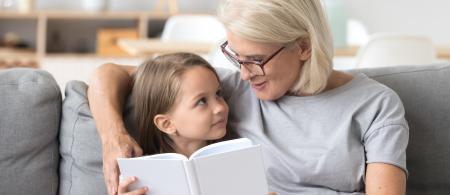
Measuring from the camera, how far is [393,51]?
309 centimetres

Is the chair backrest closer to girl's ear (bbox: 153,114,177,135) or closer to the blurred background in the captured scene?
the blurred background

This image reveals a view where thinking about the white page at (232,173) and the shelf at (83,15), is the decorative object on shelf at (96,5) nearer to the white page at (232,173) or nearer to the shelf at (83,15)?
the shelf at (83,15)

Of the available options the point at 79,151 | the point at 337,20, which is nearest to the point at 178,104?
the point at 79,151

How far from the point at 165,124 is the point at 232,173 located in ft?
1.30

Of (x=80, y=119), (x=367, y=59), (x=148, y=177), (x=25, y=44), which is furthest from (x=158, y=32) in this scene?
(x=148, y=177)

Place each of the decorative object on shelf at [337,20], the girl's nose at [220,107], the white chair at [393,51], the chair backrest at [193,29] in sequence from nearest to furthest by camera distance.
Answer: the girl's nose at [220,107] → the white chair at [393,51] → the decorative object on shelf at [337,20] → the chair backrest at [193,29]

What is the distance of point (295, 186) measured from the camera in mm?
Result: 1664

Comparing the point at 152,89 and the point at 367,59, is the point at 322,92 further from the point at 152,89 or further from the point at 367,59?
the point at 367,59

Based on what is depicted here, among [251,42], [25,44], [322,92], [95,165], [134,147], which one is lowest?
[25,44]

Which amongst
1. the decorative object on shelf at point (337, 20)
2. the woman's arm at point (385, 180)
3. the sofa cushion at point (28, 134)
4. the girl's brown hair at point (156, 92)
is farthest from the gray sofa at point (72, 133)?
the decorative object on shelf at point (337, 20)

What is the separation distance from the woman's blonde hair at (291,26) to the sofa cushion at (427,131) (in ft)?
0.96

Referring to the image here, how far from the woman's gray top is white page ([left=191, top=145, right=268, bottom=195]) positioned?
29 centimetres

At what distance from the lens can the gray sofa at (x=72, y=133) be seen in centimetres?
167

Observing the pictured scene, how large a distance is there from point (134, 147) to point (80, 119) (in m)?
0.23
